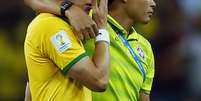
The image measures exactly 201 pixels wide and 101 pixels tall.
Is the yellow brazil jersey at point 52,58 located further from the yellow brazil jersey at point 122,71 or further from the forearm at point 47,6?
the yellow brazil jersey at point 122,71

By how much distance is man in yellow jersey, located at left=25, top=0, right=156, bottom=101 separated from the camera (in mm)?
5184

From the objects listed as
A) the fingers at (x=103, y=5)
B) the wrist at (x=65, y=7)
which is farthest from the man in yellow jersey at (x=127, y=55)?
the wrist at (x=65, y=7)

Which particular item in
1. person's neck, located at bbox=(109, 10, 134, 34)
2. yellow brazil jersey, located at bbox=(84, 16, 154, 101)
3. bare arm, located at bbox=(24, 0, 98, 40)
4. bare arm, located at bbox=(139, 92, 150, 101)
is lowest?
bare arm, located at bbox=(139, 92, 150, 101)

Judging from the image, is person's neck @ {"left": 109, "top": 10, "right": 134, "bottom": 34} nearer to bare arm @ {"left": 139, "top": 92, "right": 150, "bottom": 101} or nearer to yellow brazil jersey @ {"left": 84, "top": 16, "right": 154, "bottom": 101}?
yellow brazil jersey @ {"left": 84, "top": 16, "right": 154, "bottom": 101}

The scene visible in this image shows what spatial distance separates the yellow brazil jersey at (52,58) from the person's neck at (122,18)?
74 cm

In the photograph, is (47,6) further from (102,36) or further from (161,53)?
(161,53)

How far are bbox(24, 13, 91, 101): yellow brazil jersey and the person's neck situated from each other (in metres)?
0.74

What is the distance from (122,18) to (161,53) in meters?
3.92

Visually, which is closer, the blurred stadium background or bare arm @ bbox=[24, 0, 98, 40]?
bare arm @ bbox=[24, 0, 98, 40]

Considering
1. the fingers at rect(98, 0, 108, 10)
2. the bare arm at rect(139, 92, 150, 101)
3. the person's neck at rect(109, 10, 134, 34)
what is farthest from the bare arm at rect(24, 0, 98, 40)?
the bare arm at rect(139, 92, 150, 101)

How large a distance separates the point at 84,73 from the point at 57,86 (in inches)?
7.5

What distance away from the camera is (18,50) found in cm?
922

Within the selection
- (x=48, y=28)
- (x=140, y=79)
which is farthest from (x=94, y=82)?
(x=140, y=79)

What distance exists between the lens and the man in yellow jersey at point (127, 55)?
5184 millimetres
